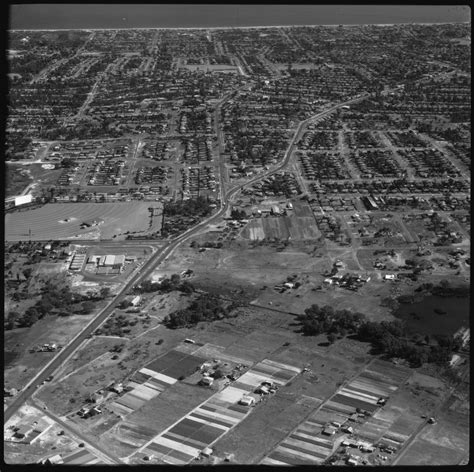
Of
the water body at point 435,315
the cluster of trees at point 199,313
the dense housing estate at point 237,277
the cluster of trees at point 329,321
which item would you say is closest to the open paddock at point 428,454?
the dense housing estate at point 237,277

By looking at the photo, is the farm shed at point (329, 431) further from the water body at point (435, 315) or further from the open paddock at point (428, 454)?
the water body at point (435, 315)

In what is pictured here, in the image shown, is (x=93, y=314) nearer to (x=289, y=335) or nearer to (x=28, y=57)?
(x=289, y=335)

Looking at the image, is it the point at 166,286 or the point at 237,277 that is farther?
the point at 237,277

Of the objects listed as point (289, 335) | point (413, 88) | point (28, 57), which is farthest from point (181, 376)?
point (28, 57)

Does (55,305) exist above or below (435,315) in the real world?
below

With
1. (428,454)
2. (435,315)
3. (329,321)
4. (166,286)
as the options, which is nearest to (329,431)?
(428,454)

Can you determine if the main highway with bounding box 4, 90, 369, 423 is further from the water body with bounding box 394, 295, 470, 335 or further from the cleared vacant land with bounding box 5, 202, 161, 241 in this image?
the water body with bounding box 394, 295, 470, 335

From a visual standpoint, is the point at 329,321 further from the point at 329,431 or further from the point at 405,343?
the point at 329,431
